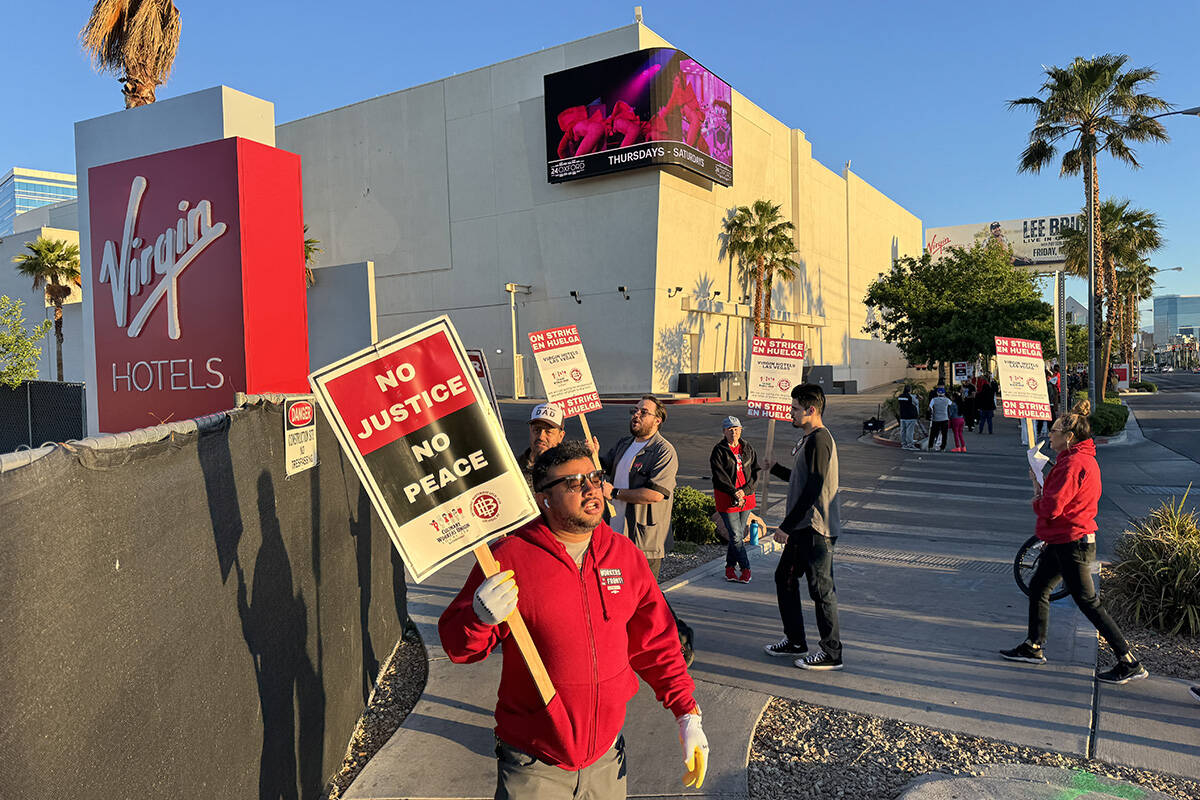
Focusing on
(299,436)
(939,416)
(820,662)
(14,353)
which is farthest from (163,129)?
(939,416)

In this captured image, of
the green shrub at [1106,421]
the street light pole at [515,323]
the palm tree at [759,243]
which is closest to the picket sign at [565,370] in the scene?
the green shrub at [1106,421]

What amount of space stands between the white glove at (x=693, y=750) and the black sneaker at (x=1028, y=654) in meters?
3.93

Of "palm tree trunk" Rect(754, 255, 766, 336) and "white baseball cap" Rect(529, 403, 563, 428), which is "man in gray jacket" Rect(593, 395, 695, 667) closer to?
"white baseball cap" Rect(529, 403, 563, 428)

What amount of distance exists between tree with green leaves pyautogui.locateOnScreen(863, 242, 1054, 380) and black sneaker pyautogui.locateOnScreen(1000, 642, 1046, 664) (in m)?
31.9

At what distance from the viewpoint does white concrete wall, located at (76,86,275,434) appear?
963 centimetres

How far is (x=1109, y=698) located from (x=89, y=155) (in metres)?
11.9

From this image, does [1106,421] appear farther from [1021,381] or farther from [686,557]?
[686,557]

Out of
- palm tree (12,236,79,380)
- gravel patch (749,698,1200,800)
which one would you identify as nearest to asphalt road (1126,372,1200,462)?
gravel patch (749,698,1200,800)

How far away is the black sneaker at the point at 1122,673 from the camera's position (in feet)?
17.4

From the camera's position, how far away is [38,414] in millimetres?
21516

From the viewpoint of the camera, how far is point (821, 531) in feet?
18.1

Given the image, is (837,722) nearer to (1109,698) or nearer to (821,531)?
(821,531)

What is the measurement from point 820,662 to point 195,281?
20.0 feet

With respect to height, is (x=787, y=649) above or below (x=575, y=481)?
below
